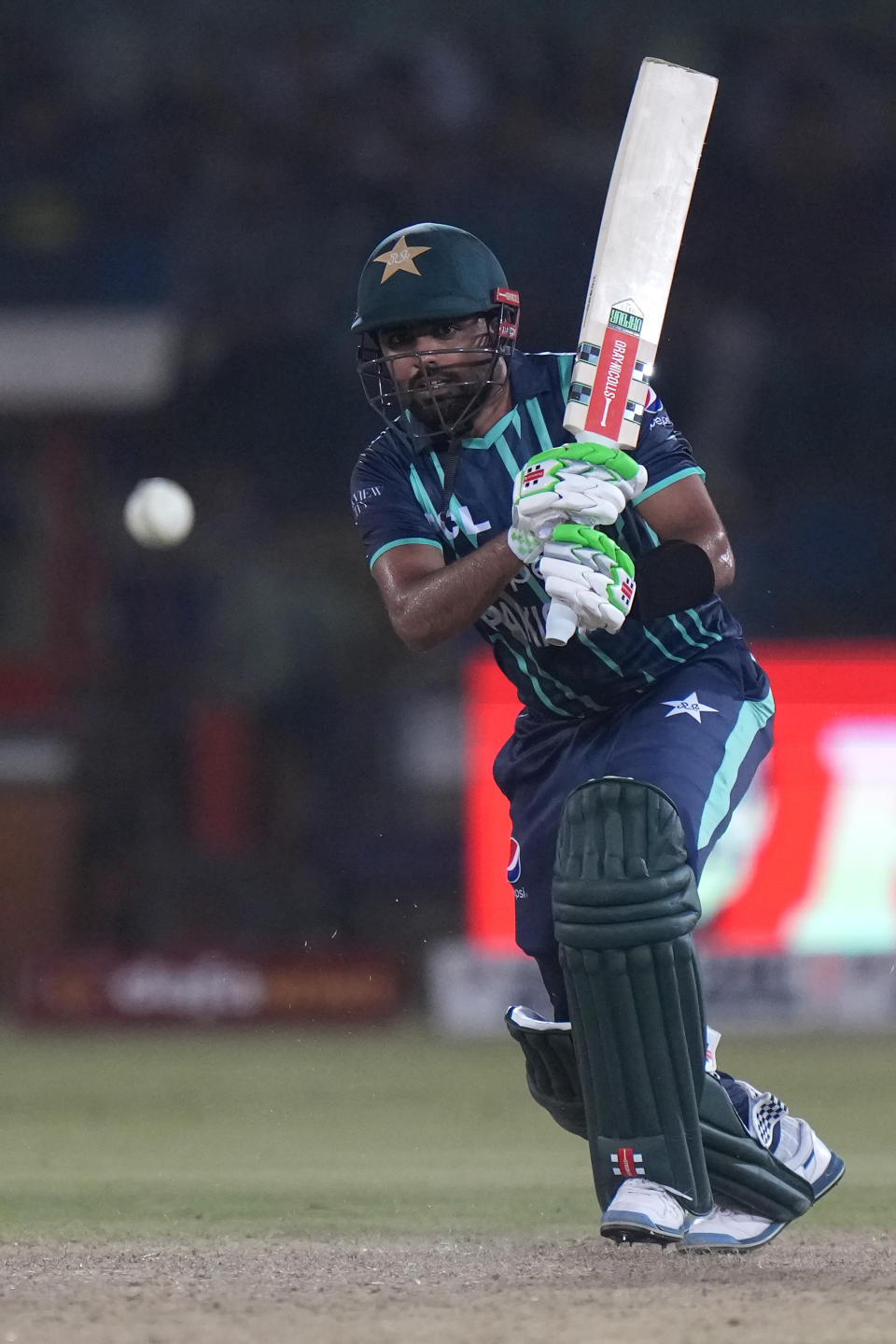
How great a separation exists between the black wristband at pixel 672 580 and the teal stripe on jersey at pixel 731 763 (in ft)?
0.95

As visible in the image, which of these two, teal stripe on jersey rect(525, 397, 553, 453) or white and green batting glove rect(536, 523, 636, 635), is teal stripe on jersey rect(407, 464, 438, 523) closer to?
teal stripe on jersey rect(525, 397, 553, 453)

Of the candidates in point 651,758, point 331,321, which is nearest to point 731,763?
point 651,758

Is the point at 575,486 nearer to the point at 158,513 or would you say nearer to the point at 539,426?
the point at 539,426

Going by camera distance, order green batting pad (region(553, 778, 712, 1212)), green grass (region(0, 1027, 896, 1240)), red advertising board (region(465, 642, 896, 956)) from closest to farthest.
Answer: green batting pad (region(553, 778, 712, 1212)), green grass (region(0, 1027, 896, 1240)), red advertising board (region(465, 642, 896, 956))

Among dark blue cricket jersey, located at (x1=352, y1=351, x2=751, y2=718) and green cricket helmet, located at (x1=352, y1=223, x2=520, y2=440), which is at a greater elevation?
green cricket helmet, located at (x1=352, y1=223, x2=520, y2=440)

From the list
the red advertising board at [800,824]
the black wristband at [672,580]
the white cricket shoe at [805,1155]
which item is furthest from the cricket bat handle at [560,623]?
the red advertising board at [800,824]

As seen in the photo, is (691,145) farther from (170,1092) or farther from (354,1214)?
(170,1092)

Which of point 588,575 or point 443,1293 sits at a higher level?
point 588,575

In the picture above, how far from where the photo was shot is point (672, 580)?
8.83 ft

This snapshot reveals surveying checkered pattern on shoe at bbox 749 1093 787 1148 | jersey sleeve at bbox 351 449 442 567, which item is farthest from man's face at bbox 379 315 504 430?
checkered pattern on shoe at bbox 749 1093 787 1148

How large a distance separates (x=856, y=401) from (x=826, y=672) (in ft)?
8.93

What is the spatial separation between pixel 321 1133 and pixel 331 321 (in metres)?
5.31

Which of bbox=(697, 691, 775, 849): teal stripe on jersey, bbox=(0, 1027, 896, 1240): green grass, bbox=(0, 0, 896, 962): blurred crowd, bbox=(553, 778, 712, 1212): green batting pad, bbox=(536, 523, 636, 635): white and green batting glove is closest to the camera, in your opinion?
bbox=(536, 523, 636, 635): white and green batting glove

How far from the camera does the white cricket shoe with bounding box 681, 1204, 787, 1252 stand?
9.14 feet
